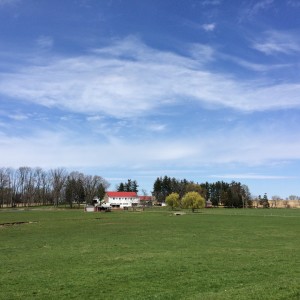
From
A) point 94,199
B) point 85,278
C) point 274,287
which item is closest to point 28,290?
point 85,278

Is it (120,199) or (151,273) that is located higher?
(120,199)

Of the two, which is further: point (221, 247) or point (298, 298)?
point (221, 247)

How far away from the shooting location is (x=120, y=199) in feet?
636

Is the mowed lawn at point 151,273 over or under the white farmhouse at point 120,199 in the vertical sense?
under

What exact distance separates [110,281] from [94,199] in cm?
17858

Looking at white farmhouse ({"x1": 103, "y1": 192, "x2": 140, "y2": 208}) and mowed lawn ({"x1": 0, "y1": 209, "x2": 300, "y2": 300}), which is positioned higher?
white farmhouse ({"x1": 103, "y1": 192, "x2": 140, "y2": 208})

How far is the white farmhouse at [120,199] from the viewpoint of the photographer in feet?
629

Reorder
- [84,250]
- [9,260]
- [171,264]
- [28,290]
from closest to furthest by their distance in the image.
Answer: [28,290], [171,264], [9,260], [84,250]

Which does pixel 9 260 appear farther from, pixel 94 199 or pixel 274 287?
pixel 94 199

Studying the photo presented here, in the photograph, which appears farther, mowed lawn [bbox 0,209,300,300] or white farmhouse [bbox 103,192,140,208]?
white farmhouse [bbox 103,192,140,208]

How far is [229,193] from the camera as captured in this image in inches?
7569

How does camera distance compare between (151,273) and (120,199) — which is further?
(120,199)

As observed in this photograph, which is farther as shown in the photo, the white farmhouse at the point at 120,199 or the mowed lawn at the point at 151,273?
the white farmhouse at the point at 120,199

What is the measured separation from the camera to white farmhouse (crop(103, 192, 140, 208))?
192 m
